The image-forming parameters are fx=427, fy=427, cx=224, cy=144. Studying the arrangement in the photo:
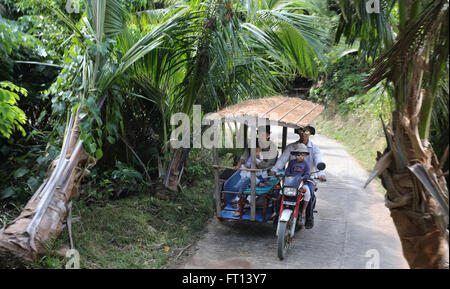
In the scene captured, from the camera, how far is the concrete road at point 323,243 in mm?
5422

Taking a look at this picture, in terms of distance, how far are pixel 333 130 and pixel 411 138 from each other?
13072 millimetres

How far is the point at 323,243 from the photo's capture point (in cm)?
610

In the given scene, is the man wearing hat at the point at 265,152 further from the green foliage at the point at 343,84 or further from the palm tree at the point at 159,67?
the green foliage at the point at 343,84

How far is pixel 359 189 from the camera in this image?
8.90 m

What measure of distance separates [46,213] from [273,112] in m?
3.14

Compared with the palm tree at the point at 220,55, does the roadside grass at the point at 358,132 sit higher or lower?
lower

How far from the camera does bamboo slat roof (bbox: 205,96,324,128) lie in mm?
5629

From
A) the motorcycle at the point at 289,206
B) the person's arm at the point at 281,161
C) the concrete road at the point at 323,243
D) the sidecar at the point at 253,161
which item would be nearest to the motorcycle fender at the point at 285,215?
the motorcycle at the point at 289,206

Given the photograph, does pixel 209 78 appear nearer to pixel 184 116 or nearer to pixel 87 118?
pixel 184 116

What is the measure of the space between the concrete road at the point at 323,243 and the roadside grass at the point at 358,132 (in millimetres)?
1746

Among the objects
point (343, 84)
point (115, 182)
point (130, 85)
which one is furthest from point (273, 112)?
point (343, 84)

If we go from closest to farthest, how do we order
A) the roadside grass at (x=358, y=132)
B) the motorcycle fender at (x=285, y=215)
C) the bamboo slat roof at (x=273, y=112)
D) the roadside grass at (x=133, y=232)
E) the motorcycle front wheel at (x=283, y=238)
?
1. the roadside grass at (x=133, y=232)
2. the motorcycle front wheel at (x=283, y=238)
3. the motorcycle fender at (x=285, y=215)
4. the bamboo slat roof at (x=273, y=112)
5. the roadside grass at (x=358, y=132)

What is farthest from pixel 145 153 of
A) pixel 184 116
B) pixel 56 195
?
pixel 56 195

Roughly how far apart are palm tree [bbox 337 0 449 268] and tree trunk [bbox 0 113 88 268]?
3452 mm
